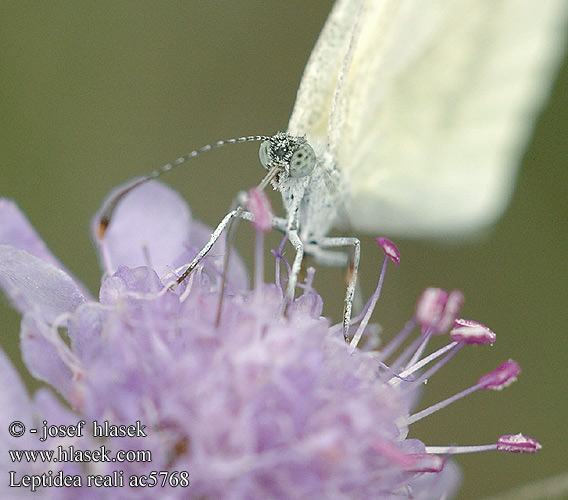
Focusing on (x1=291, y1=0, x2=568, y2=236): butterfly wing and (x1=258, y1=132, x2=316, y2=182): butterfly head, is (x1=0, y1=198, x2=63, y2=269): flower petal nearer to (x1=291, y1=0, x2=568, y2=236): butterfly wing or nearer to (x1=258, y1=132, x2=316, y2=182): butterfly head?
(x1=258, y1=132, x2=316, y2=182): butterfly head

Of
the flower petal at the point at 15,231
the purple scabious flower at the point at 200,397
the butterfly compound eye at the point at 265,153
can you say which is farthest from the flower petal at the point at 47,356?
the butterfly compound eye at the point at 265,153

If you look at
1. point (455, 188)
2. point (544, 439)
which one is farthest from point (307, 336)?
point (544, 439)

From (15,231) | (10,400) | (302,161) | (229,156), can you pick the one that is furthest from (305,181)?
(229,156)

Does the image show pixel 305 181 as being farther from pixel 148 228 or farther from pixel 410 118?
pixel 410 118

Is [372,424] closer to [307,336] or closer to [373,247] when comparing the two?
[307,336]

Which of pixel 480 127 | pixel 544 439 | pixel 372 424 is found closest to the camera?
pixel 372 424

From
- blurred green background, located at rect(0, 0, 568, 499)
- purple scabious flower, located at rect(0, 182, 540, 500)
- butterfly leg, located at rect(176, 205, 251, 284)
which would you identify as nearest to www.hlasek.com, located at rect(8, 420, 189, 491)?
purple scabious flower, located at rect(0, 182, 540, 500)

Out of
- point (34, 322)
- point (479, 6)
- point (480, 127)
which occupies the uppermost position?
point (479, 6)
